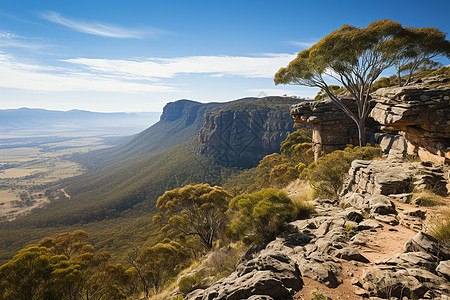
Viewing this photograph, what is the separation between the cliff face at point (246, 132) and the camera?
285ft

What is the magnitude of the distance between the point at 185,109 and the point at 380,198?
18701 cm

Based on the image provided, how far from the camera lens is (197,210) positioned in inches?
713

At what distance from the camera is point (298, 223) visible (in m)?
8.25

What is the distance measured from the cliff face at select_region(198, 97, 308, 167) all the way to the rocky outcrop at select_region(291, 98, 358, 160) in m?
63.0

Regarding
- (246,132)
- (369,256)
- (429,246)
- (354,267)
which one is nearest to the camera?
(429,246)

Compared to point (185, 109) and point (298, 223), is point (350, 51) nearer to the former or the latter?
point (298, 223)

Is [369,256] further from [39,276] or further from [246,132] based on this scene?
[246,132]

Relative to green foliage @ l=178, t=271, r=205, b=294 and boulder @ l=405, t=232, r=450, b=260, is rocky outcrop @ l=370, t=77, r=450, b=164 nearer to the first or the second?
boulder @ l=405, t=232, r=450, b=260

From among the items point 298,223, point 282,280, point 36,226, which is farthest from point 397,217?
point 36,226

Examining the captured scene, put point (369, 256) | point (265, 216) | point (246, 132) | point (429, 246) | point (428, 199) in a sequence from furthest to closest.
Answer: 1. point (246, 132)
2. point (265, 216)
3. point (428, 199)
4. point (369, 256)
5. point (429, 246)

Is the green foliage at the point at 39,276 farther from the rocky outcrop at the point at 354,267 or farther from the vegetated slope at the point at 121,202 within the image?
the vegetated slope at the point at 121,202

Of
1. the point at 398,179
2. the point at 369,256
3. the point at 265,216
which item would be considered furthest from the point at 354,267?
the point at 398,179

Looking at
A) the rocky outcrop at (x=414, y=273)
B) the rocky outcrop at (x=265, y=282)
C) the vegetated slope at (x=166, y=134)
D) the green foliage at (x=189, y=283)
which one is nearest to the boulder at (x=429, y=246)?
the rocky outcrop at (x=414, y=273)

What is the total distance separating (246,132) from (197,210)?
82.5 meters
